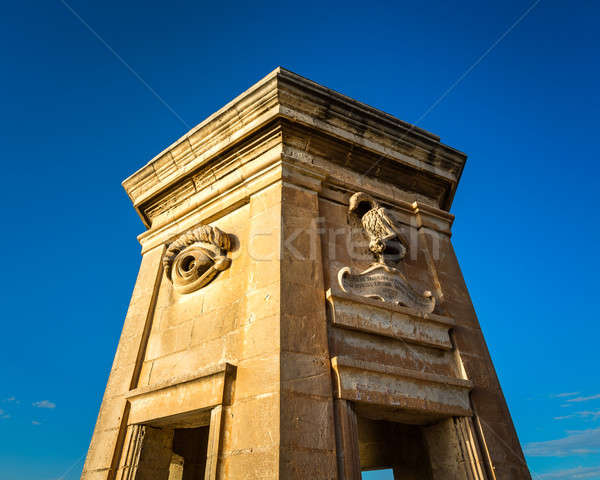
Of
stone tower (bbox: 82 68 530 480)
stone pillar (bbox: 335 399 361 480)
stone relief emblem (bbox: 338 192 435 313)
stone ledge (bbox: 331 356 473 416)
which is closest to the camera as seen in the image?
stone pillar (bbox: 335 399 361 480)

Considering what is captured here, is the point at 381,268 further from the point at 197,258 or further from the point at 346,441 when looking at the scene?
the point at 197,258

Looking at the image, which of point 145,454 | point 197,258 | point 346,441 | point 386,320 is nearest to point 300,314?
point 386,320

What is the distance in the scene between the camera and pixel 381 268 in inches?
220

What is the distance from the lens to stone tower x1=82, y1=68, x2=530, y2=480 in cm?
418

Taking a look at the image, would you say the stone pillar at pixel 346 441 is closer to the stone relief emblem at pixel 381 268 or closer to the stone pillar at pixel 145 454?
the stone relief emblem at pixel 381 268

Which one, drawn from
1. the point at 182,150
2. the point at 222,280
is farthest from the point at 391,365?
the point at 182,150

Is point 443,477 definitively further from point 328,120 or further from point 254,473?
point 328,120

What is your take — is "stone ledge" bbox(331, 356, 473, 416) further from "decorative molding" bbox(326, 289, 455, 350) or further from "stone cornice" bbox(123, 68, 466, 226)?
"stone cornice" bbox(123, 68, 466, 226)

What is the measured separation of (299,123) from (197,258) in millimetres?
2522

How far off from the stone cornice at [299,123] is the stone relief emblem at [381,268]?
3.46 ft

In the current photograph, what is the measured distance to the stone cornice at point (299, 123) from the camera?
19.8 ft

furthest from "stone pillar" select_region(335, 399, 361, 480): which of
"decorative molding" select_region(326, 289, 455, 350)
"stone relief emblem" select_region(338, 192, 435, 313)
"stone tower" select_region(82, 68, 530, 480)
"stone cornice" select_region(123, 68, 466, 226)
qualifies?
"stone cornice" select_region(123, 68, 466, 226)

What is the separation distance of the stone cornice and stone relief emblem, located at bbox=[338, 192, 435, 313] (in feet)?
3.46

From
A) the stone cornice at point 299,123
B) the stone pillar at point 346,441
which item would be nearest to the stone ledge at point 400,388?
the stone pillar at point 346,441
